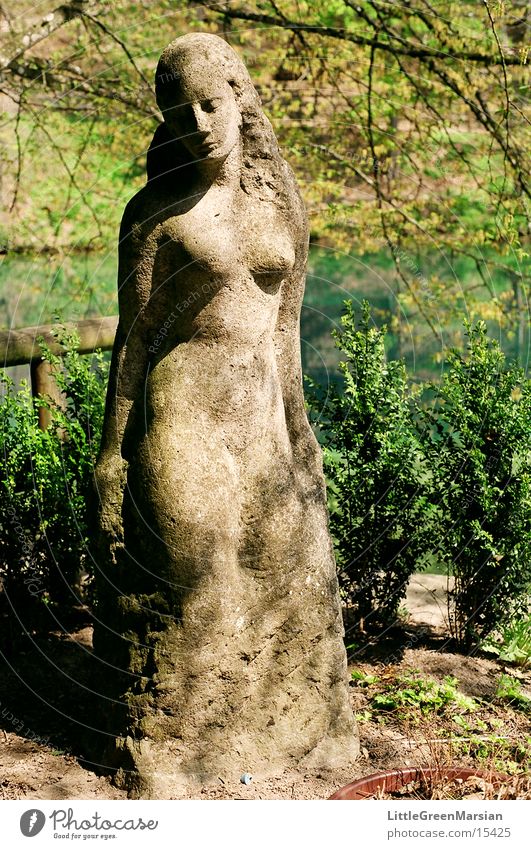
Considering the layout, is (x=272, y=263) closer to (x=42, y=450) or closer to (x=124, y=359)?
(x=124, y=359)

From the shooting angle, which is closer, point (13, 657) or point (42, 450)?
point (13, 657)

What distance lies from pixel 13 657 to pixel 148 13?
31.3 ft

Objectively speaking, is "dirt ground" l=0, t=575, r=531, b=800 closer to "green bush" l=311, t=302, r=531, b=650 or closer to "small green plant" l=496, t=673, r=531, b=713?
"small green plant" l=496, t=673, r=531, b=713

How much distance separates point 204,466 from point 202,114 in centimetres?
123

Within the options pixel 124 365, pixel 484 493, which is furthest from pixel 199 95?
pixel 484 493

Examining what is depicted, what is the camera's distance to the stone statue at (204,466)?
3.53 meters

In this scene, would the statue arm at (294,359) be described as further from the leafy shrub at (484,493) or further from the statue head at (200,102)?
the leafy shrub at (484,493)

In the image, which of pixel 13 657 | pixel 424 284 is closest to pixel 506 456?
→ pixel 13 657

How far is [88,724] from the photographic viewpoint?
4043mm

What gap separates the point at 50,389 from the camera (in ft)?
20.2

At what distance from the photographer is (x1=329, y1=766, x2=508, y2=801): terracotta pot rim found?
382 cm

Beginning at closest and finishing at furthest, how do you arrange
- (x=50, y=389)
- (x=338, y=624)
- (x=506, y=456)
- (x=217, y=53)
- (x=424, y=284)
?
(x=217, y=53)
(x=338, y=624)
(x=506, y=456)
(x=50, y=389)
(x=424, y=284)

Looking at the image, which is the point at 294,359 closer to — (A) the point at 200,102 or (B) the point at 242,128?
(B) the point at 242,128

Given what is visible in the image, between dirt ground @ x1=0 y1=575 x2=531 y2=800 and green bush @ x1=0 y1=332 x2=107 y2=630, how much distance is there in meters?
0.28
